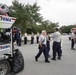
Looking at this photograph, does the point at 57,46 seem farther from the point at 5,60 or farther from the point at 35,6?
the point at 35,6

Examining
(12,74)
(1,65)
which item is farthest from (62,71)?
(1,65)

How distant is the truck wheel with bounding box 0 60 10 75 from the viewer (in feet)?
19.7

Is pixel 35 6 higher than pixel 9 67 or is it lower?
higher

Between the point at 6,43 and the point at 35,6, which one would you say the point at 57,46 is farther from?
the point at 35,6

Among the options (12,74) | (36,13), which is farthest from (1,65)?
(36,13)

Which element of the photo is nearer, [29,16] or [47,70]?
[47,70]

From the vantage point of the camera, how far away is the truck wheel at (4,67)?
602 centimetres

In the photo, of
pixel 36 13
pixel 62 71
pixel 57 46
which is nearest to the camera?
pixel 62 71

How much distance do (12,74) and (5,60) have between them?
63cm

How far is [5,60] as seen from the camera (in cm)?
609

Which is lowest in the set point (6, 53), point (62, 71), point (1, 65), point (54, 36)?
point (62, 71)

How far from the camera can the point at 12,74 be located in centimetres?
634

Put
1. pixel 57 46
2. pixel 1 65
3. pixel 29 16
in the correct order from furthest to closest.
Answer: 1. pixel 29 16
2. pixel 57 46
3. pixel 1 65

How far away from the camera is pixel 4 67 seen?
6.16 meters
